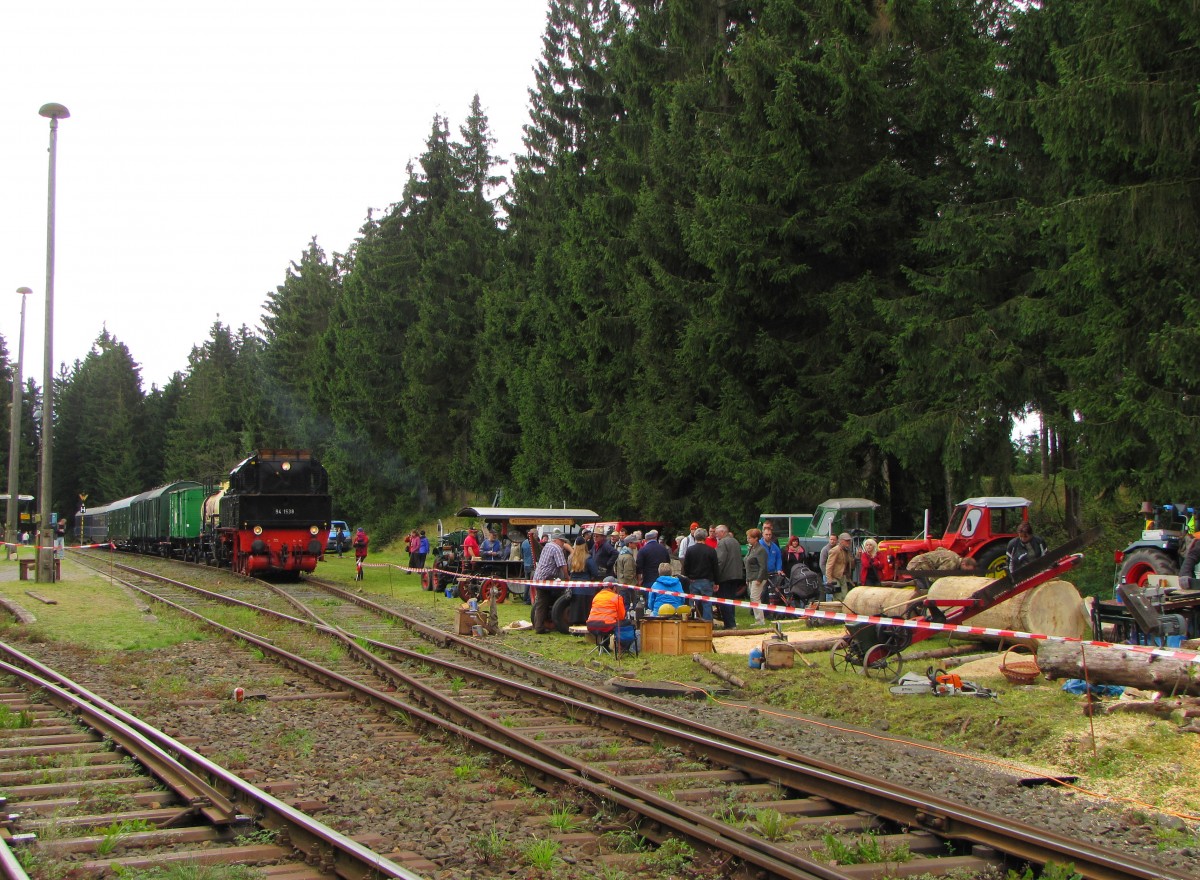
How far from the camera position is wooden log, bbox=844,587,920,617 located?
14250 millimetres

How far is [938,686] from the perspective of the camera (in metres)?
11.1

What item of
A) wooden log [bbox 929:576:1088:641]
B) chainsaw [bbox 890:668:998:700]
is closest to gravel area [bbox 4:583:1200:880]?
chainsaw [bbox 890:668:998:700]

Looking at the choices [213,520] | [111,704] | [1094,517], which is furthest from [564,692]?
[213,520]

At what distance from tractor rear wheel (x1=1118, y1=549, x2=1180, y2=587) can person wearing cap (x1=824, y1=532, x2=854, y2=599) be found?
476cm

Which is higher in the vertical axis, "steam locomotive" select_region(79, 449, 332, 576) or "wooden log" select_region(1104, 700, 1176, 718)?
"steam locomotive" select_region(79, 449, 332, 576)

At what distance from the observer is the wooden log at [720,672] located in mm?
11948

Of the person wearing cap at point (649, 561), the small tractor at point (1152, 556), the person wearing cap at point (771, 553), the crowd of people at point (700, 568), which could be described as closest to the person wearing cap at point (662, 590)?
the crowd of people at point (700, 568)

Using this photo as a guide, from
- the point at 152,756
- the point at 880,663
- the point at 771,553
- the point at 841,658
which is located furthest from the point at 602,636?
the point at 152,756

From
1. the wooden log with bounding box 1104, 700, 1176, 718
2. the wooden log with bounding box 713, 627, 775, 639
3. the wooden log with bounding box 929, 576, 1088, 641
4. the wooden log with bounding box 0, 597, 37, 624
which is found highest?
the wooden log with bounding box 929, 576, 1088, 641

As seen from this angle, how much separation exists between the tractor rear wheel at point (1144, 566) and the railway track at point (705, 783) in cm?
926

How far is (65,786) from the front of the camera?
7211mm

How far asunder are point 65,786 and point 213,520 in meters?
28.1

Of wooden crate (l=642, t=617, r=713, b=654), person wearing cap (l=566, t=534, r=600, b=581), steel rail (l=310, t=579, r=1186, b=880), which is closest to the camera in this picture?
steel rail (l=310, t=579, r=1186, b=880)

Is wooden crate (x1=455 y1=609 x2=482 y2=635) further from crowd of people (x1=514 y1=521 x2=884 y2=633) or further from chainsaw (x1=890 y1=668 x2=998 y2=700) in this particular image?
chainsaw (x1=890 y1=668 x2=998 y2=700)
